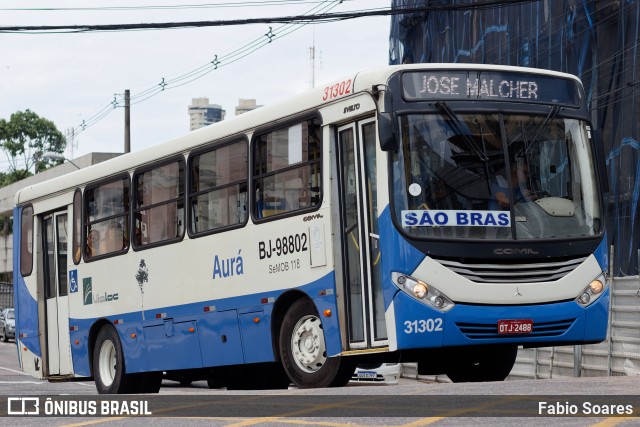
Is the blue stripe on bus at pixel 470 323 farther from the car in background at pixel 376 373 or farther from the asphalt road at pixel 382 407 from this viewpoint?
the car in background at pixel 376 373

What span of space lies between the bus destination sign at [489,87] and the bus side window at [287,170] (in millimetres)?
1356

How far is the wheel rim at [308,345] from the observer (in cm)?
1407

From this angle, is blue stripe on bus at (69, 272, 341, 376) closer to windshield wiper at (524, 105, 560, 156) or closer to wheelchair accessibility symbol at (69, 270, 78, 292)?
wheelchair accessibility symbol at (69, 270, 78, 292)

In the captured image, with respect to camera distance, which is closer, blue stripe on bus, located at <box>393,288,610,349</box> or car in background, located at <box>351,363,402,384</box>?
blue stripe on bus, located at <box>393,288,610,349</box>

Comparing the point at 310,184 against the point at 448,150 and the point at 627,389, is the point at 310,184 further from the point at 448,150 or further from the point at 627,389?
the point at 627,389

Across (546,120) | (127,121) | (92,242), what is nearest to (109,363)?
(92,242)

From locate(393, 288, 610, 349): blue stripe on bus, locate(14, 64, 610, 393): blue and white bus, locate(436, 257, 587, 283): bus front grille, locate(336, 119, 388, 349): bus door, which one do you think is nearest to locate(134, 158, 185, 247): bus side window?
locate(14, 64, 610, 393): blue and white bus

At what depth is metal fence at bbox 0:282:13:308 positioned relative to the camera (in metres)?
90.1

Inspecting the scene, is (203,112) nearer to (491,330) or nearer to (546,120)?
(546,120)

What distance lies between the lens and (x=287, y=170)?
14578 mm

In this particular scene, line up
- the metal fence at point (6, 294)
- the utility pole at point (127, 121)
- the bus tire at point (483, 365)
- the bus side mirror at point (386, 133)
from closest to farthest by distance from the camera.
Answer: the bus side mirror at point (386, 133)
the bus tire at point (483, 365)
the utility pole at point (127, 121)
the metal fence at point (6, 294)

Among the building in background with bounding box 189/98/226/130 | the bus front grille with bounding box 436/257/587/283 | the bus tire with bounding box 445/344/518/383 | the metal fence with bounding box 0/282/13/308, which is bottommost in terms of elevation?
the bus tire with bounding box 445/344/518/383

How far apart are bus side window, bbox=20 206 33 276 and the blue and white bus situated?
512cm

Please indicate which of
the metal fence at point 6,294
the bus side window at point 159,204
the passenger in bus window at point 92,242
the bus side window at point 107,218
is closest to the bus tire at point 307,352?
the bus side window at point 159,204
